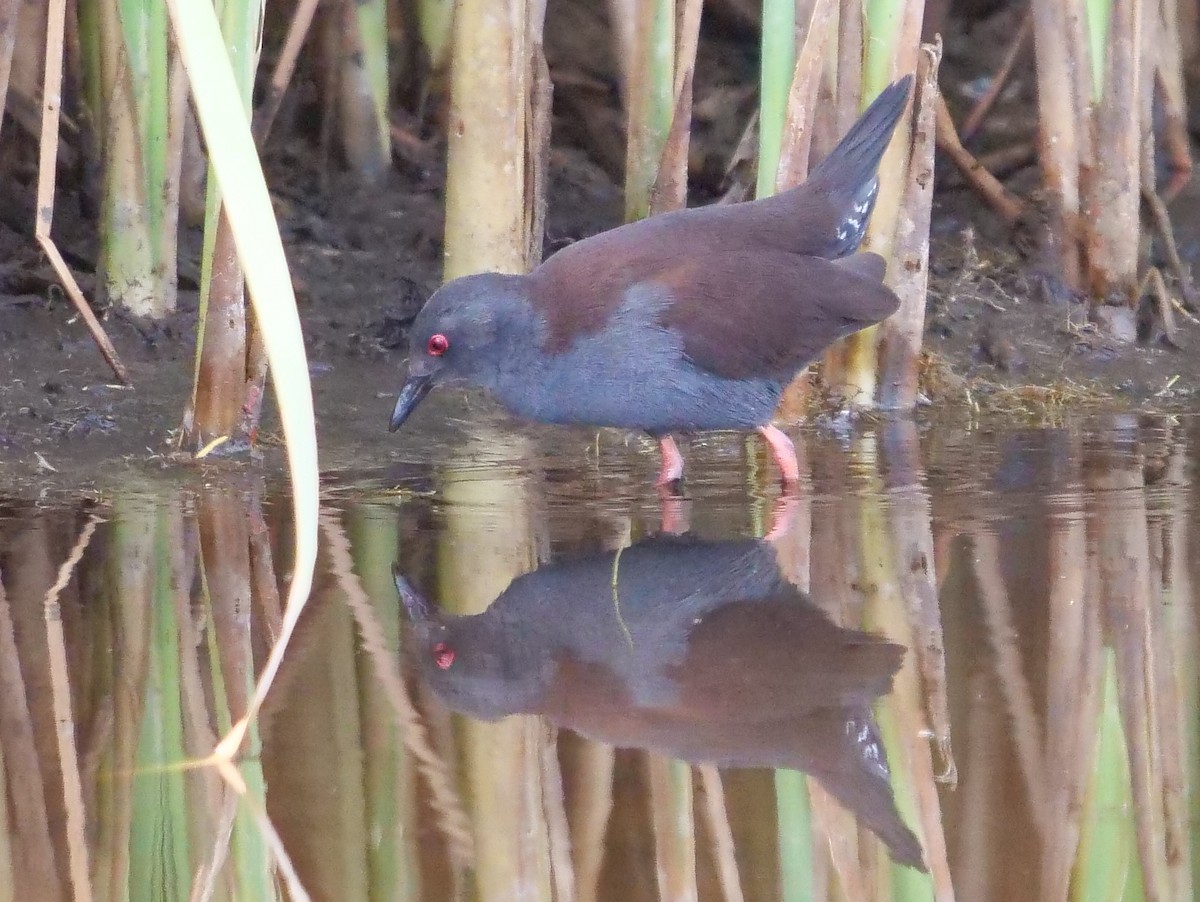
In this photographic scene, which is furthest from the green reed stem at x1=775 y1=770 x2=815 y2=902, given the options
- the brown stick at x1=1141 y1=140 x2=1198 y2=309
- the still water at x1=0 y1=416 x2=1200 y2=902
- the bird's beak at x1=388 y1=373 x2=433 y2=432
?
the brown stick at x1=1141 y1=140 x2=1198 y2=309

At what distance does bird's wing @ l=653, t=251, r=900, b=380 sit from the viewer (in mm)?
4090

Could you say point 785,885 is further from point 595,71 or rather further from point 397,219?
point 595,71

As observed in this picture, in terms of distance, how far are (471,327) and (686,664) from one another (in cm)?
159

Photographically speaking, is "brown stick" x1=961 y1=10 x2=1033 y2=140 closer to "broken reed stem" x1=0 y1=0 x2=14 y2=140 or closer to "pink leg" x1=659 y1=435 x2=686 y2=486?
"pink leg" x1=659 y1=435 x2=686 y2=486

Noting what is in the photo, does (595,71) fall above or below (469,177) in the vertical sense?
above

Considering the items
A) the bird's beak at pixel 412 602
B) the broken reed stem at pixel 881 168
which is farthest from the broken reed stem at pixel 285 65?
the bird's beak at pixel 412 602

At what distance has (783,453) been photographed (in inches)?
164

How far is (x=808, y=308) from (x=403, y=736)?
2.11 metres

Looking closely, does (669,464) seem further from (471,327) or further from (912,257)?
(912,257)

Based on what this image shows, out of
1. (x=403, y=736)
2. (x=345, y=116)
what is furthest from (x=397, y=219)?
(x=403, y=736)

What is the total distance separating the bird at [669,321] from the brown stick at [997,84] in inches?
91.3

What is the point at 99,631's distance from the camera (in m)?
2.95

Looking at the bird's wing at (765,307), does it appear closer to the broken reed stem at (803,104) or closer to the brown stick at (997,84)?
the broken reed stem at (803,104)

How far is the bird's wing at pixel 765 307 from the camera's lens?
4.09 m
